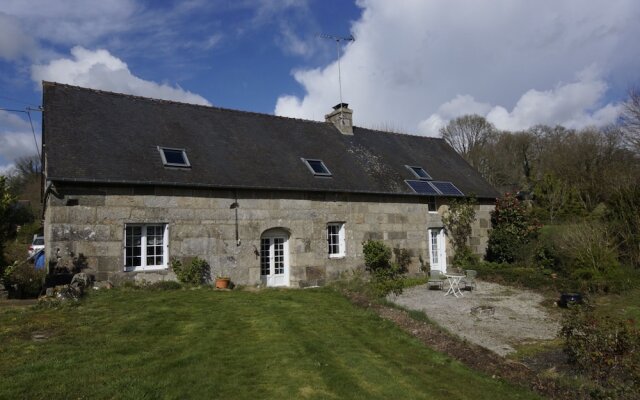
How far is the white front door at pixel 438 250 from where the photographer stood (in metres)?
18.3

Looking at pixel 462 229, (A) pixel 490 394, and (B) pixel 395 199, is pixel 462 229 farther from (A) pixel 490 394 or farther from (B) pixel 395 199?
(A) pixel 490 394

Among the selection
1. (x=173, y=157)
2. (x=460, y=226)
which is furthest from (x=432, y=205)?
(x=173, y=157)

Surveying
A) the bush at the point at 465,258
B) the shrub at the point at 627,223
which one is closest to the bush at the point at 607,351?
the shrub at the point at 627,223

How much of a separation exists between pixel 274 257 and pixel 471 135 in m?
33.2

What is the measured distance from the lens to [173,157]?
1348 centimetres

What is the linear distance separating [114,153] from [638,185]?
16259mm

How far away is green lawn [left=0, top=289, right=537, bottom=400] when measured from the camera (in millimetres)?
5484

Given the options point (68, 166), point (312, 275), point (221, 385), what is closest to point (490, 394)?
point (221, 385)

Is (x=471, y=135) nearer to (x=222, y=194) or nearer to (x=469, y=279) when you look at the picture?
(x=469, y=279)

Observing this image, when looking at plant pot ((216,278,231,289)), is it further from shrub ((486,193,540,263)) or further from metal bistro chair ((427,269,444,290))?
shrub ((486,193,540,263))

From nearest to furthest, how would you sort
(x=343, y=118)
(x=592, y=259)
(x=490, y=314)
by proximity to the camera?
(x=490, y=314), (x=592, y=259), (x=343, y=118)

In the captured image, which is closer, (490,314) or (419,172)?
(490,314)

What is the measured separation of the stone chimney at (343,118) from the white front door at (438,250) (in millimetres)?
5653

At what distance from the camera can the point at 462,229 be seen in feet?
61.9
